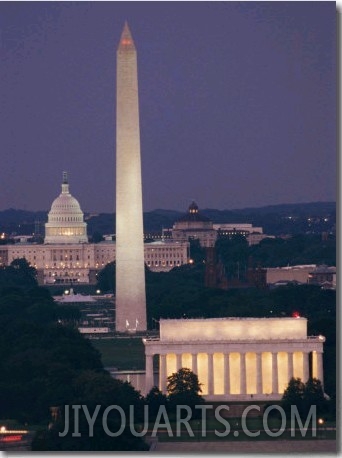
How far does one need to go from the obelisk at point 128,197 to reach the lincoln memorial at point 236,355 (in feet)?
108

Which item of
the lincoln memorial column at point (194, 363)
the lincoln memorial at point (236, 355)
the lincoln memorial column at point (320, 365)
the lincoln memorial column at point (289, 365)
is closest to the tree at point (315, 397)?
the lincoln memorial column at point (320, 365)

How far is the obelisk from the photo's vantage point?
13588cm

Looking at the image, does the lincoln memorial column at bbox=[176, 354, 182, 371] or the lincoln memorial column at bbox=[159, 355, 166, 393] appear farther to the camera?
the lincoln memorial column at bbox=[176, 354, 182, 371]

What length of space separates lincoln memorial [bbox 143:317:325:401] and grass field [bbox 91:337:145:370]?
Answer: 305 inches

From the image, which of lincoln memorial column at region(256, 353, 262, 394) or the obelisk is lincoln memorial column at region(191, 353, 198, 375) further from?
the obelisk

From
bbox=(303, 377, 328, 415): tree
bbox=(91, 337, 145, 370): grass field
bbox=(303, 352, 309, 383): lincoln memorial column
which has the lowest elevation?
bbox=(91, 337, 145, 370): grass field

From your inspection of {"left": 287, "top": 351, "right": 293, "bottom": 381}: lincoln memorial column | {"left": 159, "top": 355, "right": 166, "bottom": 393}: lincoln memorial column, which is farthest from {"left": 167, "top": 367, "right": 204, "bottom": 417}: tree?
{"left": 287, "top": 351, "right": 293, "bottom": 381}: lincoln memorial column

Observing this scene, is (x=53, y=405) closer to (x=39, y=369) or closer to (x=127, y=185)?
(x=39, y=369)

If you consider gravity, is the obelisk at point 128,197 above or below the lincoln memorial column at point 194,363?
above

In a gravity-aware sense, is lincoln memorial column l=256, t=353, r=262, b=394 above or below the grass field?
above

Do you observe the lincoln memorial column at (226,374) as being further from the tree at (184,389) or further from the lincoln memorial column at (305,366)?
the lincoln memorial column at (305,366)

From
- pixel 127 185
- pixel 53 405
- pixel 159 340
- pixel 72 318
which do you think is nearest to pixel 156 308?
pixel 72 318

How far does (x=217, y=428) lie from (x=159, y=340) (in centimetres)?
1578

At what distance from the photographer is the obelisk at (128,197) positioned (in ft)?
446
